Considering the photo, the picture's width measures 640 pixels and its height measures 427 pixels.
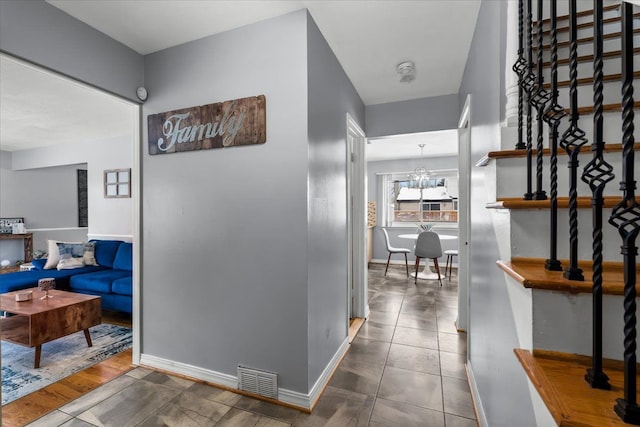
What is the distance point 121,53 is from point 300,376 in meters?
2.82

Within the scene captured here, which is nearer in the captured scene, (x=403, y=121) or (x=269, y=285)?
(x=269, y=285)

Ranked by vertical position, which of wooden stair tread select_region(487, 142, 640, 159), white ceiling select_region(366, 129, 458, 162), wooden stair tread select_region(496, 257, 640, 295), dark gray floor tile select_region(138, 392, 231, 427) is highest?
white ceiling select_region(366, 129, 458, 162)

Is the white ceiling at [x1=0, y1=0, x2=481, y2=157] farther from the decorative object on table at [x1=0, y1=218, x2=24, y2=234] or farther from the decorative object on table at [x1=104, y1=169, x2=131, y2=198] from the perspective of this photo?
the decorative object on table at [x1=0, y1=218, x2=24, y2=234]

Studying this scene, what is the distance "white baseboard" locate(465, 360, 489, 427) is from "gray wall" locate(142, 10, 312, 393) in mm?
1093

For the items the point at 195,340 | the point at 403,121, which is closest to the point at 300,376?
the point at 195,340

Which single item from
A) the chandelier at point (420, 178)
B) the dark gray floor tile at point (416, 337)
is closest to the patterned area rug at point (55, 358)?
the dark gray floor tile at point (416, 337)

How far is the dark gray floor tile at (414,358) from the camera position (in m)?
2.39

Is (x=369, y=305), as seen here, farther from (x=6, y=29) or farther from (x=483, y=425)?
(x=6, y=29)

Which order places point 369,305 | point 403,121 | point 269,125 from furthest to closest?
point 369,305 < point 403,121 < point 269,125

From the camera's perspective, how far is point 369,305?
4.00 metres

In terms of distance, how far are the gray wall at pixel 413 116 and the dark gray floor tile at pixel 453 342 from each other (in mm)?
2299

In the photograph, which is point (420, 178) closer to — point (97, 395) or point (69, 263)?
point (97, 395)

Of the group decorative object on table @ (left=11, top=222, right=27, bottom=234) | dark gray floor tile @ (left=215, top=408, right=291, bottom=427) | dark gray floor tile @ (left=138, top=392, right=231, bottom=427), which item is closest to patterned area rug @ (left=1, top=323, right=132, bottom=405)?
dark gray floor tile @ (left=138, top=392, right=231, bottom=427)

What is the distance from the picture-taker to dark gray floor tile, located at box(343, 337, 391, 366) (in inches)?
99.3
